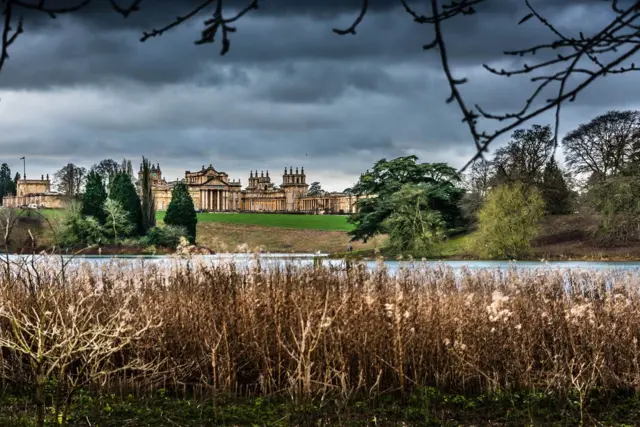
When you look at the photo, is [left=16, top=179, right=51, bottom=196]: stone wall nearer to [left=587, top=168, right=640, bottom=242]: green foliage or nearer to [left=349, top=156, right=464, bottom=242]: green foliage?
[left=349, top=156, right=464, bottom=242]: green foliage

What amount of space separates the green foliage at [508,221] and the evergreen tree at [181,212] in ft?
63.4

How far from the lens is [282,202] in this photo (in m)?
110

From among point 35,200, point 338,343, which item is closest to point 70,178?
point 35,200

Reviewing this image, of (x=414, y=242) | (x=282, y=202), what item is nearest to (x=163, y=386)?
(x=414, y=242)

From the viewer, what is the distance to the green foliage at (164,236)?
4091 centimetres

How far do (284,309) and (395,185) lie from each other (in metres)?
33.5

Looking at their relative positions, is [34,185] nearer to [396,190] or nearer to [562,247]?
[396,190]

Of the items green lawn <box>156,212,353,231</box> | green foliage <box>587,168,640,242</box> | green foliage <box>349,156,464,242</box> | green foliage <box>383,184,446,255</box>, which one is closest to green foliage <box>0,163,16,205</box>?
green lawn <box>156,212,353,231</box>

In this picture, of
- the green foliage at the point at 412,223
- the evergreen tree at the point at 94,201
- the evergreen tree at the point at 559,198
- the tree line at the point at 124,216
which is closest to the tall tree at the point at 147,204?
the tree line at the point at 124,216

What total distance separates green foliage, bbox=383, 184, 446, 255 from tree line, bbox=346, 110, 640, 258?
0.16 ft

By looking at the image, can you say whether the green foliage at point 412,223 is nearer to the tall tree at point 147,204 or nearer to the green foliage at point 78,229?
the tall tree at point 147,204

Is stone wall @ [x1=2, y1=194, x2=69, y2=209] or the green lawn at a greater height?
stone wall @ [x1=2, y1=194, x2=69, y2=209]

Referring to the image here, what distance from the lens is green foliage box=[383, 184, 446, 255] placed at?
36.1 m

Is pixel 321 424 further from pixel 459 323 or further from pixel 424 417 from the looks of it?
pixel 459 323
